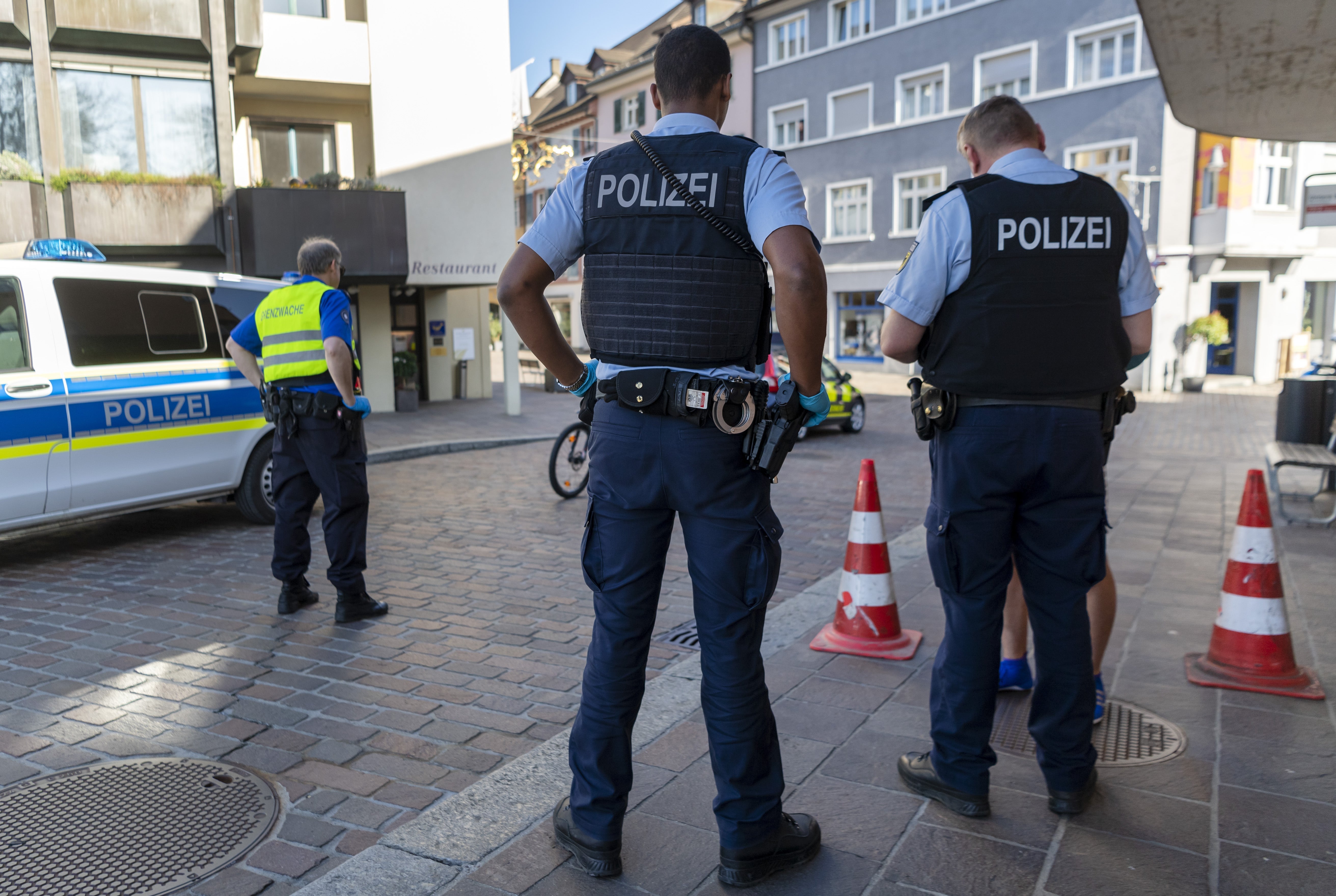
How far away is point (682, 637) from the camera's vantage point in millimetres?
4855

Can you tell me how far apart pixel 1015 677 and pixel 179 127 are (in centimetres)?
1626

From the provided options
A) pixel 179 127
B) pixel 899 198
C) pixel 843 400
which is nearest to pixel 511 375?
pixel 843 400

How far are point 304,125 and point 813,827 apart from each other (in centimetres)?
1903

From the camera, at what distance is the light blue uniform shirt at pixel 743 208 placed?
2430mm

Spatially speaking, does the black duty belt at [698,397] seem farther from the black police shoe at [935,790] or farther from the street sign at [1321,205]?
the street sign at [1321,205]

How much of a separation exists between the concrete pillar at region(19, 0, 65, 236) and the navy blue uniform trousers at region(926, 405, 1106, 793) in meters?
15.8

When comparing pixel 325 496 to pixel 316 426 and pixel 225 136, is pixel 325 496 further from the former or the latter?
pixel 225 136

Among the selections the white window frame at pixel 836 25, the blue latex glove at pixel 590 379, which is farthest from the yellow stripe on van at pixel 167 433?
the white window frame at pixel 836 25

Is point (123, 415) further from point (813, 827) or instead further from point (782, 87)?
point (782, 87)

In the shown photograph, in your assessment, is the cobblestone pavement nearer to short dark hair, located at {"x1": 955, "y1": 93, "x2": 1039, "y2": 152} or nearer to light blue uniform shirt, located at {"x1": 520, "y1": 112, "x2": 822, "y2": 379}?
light blue uniform shirt, located at {"x1": 520, "y1": 112, "x2": 822, "y2": 379}

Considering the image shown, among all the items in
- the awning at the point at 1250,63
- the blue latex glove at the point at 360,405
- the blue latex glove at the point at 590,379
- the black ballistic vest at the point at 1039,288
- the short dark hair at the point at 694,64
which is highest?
the awning at the point at 1250,63

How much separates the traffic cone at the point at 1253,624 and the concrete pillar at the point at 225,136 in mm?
15554

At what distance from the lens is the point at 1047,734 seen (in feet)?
9.68

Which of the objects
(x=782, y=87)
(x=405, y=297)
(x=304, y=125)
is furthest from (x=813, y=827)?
(x=782, y=87)
